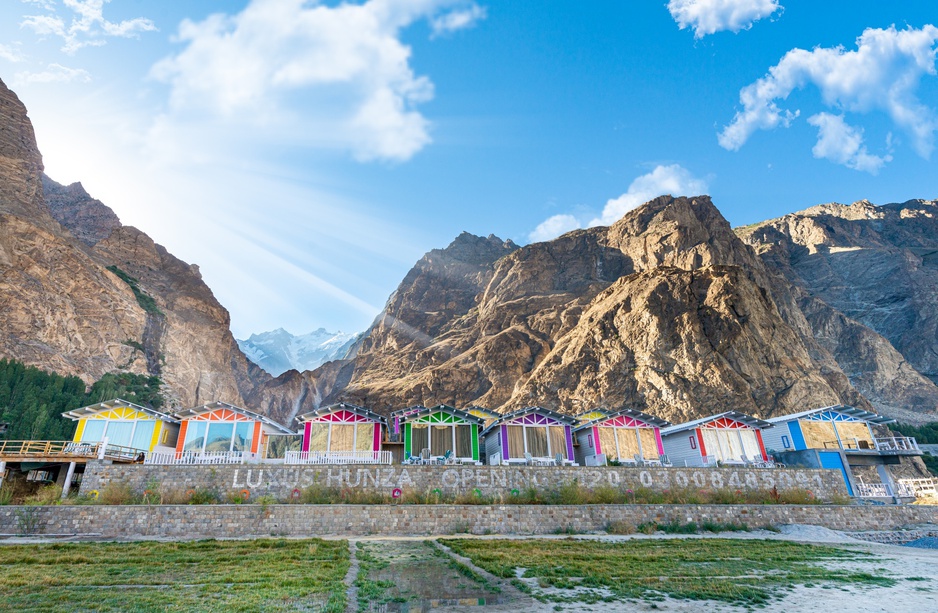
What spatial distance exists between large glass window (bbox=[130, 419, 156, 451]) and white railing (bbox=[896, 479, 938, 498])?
46.3m

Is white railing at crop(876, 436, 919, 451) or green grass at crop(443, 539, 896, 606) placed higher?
white railing at crop(876, 436, 919, 451)

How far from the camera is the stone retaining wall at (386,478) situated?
2205cm

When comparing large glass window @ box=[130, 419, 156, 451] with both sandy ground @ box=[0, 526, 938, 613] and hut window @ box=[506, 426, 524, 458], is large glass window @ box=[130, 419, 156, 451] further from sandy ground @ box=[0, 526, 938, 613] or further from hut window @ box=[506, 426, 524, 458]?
sandy ground @ box=[0, 526, 938, 613]

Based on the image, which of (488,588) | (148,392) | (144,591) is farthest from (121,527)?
(148,392)

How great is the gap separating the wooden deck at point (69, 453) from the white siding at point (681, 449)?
32.3 m

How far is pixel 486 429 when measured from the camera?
109 ft

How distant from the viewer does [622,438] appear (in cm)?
3228

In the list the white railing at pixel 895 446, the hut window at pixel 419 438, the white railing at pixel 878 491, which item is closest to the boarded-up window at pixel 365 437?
the hut window at pixel 419 438

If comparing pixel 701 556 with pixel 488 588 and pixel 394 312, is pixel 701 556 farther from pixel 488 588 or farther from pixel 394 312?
pixel 394 312

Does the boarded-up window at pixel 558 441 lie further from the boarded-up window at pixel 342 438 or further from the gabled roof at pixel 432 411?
the boarded-up window at pixel 342 438

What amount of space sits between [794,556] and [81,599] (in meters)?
18.2

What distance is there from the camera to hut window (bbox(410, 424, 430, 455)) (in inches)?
1196

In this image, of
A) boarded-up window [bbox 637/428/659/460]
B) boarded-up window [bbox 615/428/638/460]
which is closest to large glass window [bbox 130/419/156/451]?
boarded-up window [bbox 615/428/638/460]

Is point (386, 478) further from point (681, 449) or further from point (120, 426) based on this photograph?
point (681, 449)
